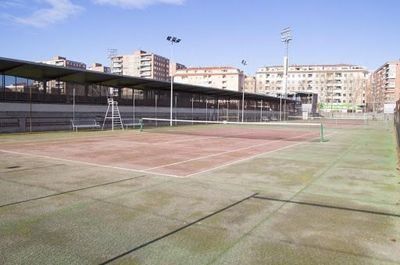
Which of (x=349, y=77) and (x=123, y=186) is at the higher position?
(x=349, y=77)

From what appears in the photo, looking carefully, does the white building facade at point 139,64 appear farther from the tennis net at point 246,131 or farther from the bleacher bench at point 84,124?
the bleacher bench at point 84,124

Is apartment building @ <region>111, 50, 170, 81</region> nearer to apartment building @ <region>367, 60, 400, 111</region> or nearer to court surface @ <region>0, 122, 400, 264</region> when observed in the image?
apartment building @ <region>367, 60, 400, 111</region>

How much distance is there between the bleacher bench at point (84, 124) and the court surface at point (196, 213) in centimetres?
2031

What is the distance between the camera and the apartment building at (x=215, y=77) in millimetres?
165438

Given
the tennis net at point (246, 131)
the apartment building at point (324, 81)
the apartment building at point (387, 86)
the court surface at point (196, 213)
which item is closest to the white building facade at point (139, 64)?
the apartment building at point (324, 81)

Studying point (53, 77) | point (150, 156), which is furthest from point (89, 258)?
point (53, 77)

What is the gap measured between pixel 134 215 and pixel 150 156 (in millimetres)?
8697

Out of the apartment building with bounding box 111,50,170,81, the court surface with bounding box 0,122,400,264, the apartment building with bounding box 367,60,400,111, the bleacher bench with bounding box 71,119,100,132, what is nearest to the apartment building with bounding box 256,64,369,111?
the apartment building with bounding box 367,60,400,111

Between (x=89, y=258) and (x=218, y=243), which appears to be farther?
(x=218, y=243)

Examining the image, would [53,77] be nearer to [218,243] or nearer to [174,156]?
[174,156]

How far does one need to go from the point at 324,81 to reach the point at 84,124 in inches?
5691

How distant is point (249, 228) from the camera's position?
252 inches

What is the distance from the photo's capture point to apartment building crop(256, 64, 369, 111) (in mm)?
161875

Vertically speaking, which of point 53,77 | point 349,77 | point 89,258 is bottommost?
point 89,258
